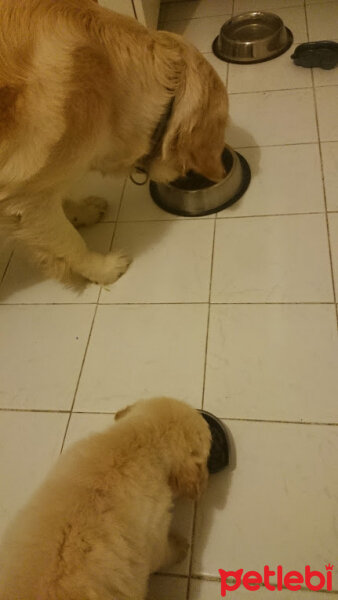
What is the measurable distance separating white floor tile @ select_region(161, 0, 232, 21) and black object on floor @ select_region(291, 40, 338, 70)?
0.79 metres

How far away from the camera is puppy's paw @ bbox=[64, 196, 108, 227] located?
1.96 m

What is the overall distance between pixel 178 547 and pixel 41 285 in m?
1.18

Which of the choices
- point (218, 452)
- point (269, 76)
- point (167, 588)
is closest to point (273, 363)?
point (218, 452)

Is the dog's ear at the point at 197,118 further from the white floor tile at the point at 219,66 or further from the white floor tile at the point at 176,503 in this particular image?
the white floor tile at the point at 219,66

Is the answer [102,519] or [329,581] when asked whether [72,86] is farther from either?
[329,581]

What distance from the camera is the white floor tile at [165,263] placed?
5.61 feet

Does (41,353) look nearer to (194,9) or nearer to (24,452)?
(24,452)

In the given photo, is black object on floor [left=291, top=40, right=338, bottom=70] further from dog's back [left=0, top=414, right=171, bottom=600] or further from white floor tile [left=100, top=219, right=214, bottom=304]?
dog's back [left=0, top=414, right=171, bottom=600]

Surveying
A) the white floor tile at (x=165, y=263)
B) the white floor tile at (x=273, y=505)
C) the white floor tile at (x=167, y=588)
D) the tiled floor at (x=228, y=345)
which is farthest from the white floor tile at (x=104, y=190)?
the white floor tile at (x=167, y=588)

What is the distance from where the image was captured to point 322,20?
2.54 metres

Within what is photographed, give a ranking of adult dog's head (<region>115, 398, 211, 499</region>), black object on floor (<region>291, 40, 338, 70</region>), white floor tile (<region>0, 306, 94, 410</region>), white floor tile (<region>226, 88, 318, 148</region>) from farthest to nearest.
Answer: black object on floor (<region>291, 40, 338, 70</region>) → white floor tile (<region>226, 88, 318, 148</region>) → white floor tile (<region>0, 306, 94, 410</region>) → adult dog's head (<region>115, 398, 211, 499</region>)

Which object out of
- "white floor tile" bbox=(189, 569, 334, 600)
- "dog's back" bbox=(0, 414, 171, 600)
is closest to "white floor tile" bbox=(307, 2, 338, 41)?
"dog's back" bbox=(0, 414, 171, 600)

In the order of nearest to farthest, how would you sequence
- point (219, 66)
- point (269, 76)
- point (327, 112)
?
point (327, 112) < point (269, 76) < point (219, 66)

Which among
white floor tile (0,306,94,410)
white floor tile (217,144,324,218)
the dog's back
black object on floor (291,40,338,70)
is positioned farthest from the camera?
black object on floor (291,40,338,70)
